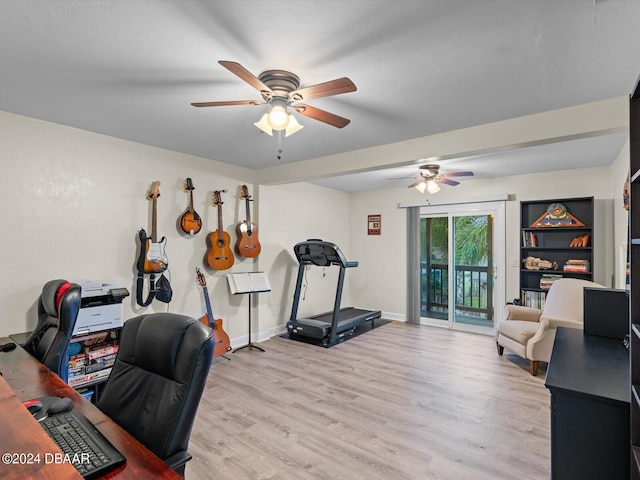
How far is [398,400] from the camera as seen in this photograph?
3012mm

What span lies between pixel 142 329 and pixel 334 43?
1.69m

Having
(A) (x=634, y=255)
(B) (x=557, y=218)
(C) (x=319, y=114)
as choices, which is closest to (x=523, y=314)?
(B) (x=557, y=218)

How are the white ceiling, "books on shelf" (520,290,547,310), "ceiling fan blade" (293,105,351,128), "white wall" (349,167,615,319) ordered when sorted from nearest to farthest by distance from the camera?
the white ceiling
"ceiling fan blade" (293,105,351,128)
"white wall" (349,167,615,319)
"books on shelf" (520,290,547,310)

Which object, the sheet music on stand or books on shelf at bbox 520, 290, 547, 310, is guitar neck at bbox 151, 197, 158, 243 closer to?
the sheet music on stand

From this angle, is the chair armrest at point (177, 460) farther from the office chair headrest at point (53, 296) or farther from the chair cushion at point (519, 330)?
the chair cushion at point (519, 330)

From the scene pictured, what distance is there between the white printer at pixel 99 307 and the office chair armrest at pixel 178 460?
205cm

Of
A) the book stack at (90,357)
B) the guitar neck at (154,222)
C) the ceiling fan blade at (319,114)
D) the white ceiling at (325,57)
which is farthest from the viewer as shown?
the guitar neck at (154,222)

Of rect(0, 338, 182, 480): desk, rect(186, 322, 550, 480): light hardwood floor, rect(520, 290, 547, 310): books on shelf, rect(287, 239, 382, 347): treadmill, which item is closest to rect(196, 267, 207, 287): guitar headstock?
rect(186, 322, 550, 480): light hardwood floor

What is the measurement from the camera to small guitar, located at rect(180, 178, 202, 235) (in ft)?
12.6

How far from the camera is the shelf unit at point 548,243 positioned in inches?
176

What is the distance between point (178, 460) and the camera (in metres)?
1.14

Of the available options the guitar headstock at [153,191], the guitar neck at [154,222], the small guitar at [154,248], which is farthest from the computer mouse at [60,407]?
the guitar headstock at [153,191]

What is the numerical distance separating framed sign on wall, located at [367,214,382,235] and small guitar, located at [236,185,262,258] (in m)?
2.67

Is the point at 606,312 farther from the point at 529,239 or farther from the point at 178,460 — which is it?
the point at 178,460
